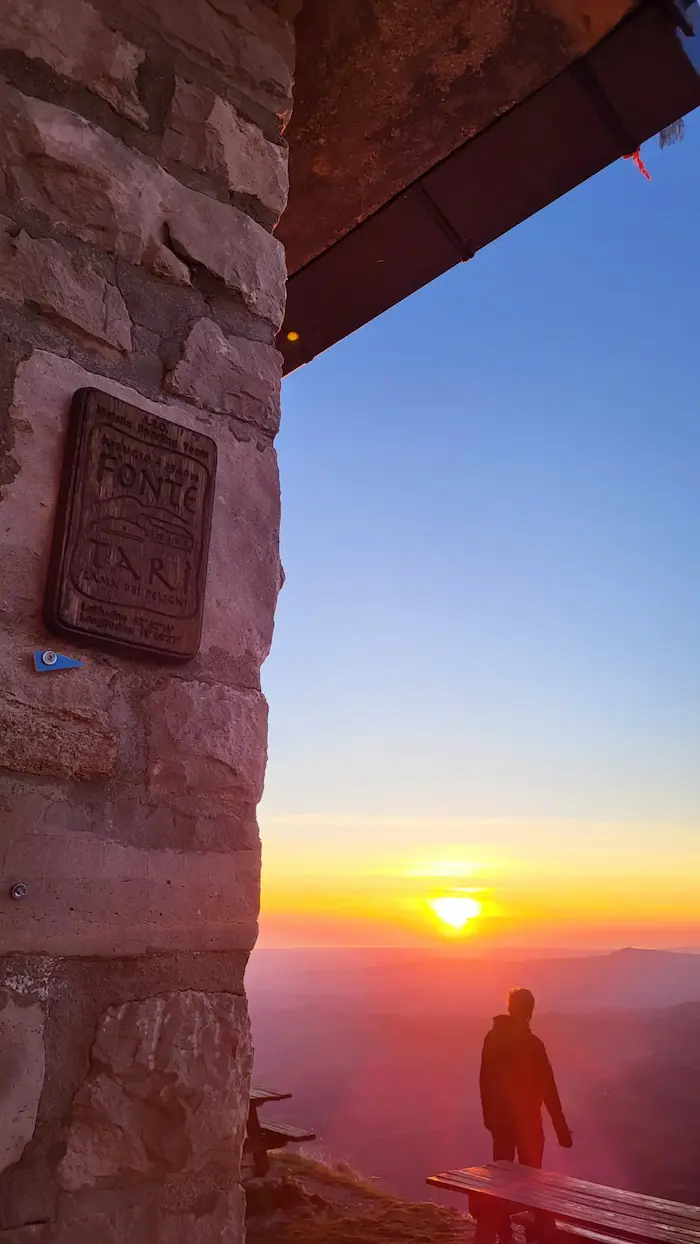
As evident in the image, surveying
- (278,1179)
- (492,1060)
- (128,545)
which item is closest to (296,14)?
(128,545)

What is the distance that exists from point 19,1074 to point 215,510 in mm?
913

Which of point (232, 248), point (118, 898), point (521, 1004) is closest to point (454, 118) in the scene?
point (232, 248)

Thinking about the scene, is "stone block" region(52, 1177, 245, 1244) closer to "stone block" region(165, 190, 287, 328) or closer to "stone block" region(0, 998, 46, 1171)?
"stone block" region(0, 998, 46, 1171)

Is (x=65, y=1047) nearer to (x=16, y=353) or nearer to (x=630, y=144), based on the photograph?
(x=16, y=353)

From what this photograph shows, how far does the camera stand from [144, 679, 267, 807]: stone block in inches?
54.2

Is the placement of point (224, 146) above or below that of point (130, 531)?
above

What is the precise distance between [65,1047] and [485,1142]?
77.3 feet

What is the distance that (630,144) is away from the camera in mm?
2264

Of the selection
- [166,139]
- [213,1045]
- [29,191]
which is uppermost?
[166,139]

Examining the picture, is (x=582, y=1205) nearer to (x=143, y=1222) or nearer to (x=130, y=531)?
(x=143, y=1222)

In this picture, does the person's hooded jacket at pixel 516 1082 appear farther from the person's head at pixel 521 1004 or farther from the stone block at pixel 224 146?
the stone block at pixel 224 146

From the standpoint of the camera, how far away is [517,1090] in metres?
5.84

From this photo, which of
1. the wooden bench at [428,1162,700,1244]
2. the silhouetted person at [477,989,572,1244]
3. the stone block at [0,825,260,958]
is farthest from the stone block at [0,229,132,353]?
the silhouetted person at [477,989,572,1244]

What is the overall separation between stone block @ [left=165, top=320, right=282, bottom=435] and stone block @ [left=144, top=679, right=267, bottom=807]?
0.52 meters
